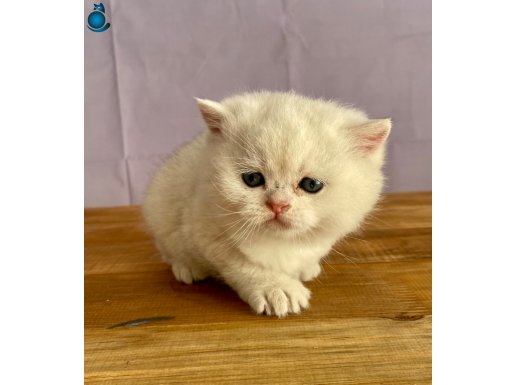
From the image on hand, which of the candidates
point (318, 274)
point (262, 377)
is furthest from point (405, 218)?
point (262, 377)

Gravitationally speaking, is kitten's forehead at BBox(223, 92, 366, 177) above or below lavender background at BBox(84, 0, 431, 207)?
below

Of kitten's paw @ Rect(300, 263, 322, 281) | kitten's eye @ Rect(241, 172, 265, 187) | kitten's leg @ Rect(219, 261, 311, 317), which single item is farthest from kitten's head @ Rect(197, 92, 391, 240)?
kitten's paw @ Rect(300, 263, 322, 281)

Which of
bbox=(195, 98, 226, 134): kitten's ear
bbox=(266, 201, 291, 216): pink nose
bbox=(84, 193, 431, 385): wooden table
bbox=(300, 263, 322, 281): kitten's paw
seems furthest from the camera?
bbox=(300, 263, 322, 281): kitten's paw

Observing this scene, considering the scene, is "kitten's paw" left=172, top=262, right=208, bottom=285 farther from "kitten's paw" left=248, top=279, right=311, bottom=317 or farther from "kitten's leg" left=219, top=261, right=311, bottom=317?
"kitten's paw" left=248, top=279, right=311, bottom=317

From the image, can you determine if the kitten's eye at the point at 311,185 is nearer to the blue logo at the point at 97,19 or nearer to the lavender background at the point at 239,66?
the lavender background at the point at 239,66

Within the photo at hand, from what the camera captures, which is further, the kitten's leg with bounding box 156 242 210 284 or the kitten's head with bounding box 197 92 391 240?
the kitten's leg with bounding box 156 242 210 284

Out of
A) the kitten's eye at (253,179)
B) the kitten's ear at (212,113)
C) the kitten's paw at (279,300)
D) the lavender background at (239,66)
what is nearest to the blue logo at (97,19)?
the lavender background at (239,66)

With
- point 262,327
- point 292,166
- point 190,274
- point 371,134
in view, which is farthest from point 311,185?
point 190,274

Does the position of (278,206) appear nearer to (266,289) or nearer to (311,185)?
(311,185)

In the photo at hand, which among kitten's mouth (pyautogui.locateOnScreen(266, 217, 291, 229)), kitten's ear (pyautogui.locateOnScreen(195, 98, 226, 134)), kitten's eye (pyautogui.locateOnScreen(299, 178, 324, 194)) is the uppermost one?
kitten's ear (pyautogui.locateOnScreen(195, 98, 226, 134))
